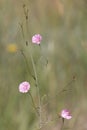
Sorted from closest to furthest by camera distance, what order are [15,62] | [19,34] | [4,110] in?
[4,110] → [15,62] → [19,34]

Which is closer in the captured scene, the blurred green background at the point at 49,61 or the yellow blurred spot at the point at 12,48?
the blurred green background at the point at 49,61

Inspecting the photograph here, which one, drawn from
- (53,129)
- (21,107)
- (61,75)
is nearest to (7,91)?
(21,107)

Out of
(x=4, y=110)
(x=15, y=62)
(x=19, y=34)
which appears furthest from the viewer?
(x=19, y=34)

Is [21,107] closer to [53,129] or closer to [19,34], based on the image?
[53,129]

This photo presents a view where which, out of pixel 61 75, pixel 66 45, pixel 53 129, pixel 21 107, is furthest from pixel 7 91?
pixel 66 45

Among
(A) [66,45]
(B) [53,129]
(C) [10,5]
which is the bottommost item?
(B) [53,129]

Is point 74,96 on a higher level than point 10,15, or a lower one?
lower

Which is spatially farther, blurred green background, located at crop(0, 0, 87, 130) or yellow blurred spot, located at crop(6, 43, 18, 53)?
yellow blurred spot, located at crop(6, 43, 18, 53)

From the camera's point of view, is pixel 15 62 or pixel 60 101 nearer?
pixel 60 101
